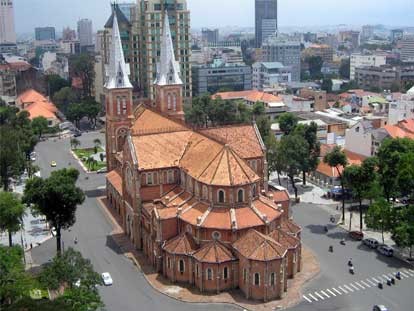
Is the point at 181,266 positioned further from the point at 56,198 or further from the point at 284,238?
the point at 56,198

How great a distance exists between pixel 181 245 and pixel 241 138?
71.7 ft

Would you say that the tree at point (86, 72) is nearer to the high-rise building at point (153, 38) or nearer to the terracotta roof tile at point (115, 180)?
the high-rise building at point (153, 38)

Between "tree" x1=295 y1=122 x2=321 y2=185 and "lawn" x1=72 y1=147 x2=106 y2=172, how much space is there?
42642mm

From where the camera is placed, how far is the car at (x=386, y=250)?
233 feet

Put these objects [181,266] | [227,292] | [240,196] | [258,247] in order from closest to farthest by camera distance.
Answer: [258,247] < [227,292] < [181,266] < [240,196]

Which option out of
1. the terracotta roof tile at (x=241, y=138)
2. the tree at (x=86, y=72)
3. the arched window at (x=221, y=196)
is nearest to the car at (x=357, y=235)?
the terracotta roof tile at (x=241, y=138)

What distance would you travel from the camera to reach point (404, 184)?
76500 millimetres

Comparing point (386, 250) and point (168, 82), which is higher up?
point (168, 82)

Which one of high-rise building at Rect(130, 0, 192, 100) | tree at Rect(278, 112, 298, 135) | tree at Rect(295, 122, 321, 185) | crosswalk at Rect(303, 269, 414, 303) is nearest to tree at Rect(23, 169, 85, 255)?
crosswalk at Rect(303, 269, 414, 303)

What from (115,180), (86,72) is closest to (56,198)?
(115,180)

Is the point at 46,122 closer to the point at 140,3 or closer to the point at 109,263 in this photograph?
the point at 140,3

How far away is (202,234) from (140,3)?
107 m

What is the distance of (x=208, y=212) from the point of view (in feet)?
214

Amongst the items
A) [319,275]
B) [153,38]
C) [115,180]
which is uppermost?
[153,38]
